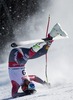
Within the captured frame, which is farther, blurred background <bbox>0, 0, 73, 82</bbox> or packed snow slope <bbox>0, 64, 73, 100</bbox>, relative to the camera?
blurred background <bbox>0, 0, 73, 82</bbox>

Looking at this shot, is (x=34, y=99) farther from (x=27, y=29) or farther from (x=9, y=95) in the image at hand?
(x=27, y=29)

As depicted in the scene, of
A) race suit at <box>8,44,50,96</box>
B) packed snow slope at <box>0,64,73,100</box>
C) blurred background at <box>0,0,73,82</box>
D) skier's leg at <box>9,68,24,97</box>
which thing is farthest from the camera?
blurred background at <box>0,0,73,82</box>

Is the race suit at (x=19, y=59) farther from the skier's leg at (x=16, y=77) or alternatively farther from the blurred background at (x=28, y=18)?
the blurred background at (x=28, y=18)

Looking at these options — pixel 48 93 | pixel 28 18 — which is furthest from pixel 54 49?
pixel 48 93

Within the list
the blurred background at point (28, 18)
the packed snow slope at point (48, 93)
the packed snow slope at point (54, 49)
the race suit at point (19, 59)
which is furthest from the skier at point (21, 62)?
the blurred background at point (28, 18)

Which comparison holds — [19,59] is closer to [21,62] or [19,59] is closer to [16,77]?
[21,62]

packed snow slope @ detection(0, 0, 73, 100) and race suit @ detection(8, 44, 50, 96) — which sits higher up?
race suit @ detection(8, 44, 50, 96)

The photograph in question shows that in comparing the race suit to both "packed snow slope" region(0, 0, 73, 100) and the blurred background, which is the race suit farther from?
the blurred background

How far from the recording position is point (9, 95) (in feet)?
26.7

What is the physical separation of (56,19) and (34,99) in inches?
716

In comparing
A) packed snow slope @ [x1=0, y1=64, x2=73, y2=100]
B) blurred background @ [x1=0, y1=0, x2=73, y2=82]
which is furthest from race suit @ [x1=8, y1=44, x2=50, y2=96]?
blurred background @ [x1=0, y1=0, x2=73, y2=82]

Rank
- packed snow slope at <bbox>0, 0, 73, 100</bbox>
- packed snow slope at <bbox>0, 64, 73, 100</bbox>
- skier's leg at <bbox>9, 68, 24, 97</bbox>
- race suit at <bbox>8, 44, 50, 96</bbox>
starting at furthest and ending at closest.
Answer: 1. packed snow slope at <bbox>0, 0, 73, 100</bbox>
2. skier's leg at <bbox>9, 68, 24, 97</bbox>
3. race suit at <bbox>8, 44, 50, 96</bbox>
4. packed snow slope at <bbox>0, 64, 73, 100</bbox>

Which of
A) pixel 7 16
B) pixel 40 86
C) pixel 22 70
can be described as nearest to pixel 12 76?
pixel 22 70


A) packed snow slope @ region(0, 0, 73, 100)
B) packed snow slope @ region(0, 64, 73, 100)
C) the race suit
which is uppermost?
the race suit
